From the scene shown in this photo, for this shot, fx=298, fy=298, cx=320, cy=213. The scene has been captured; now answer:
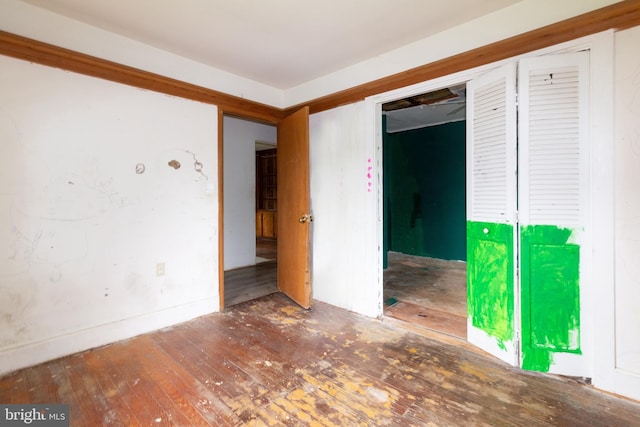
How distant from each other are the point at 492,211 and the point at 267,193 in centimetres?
637

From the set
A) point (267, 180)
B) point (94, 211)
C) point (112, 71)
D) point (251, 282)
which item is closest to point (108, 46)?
point (112, 71)

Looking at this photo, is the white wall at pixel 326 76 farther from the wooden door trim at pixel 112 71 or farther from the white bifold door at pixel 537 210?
the white bifold door at pixel 537 210

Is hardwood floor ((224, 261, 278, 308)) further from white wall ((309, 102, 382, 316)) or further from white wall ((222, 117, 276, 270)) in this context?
white wall ((309, 102, 382, 316))

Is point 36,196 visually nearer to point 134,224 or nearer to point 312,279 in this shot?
point 134,224

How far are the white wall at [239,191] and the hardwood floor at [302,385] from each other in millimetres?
2472

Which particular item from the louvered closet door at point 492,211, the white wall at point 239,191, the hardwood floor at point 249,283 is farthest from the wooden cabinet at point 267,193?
the louvered closet door at point 492,211

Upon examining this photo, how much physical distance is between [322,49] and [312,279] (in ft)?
7.96

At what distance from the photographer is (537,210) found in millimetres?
1962

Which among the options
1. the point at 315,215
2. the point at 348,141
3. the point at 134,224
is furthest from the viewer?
the point at 315,215

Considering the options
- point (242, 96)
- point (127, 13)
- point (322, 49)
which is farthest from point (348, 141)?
point (127, 13)

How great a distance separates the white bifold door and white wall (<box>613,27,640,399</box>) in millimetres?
141

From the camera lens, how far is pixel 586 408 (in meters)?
1.66

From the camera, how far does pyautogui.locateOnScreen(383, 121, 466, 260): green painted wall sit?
530 centimetres

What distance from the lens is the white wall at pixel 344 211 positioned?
2938 mm
